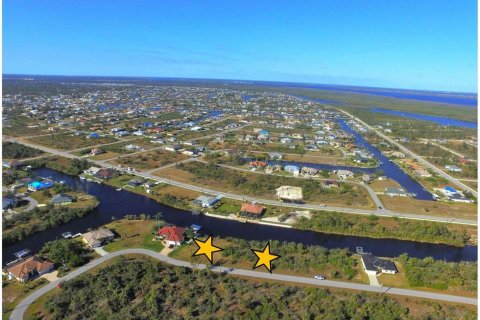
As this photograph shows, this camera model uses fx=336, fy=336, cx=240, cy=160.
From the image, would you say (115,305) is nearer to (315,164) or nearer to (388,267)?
(388,267)

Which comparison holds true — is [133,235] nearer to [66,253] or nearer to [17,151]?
[66,253]

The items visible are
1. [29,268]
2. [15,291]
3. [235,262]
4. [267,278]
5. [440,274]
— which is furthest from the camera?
[235,262]

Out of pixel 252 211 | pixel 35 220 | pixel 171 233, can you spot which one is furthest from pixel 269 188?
pixel 35 220

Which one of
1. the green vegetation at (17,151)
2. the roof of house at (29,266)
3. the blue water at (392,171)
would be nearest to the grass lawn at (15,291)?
the roof of house at (29,266)

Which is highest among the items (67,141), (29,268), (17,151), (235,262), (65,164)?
(67,141)

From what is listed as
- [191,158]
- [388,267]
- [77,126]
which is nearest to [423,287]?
[388,267]

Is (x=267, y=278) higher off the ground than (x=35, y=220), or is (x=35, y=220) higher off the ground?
(x=35, y=220)

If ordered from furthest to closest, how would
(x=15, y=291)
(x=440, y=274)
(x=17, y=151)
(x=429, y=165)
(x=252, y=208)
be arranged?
(x=429, y=165)
(x=17, y=151)
(x=252, y=208)
(x=440, y=274)
(x=15, y=291)
